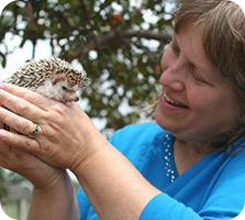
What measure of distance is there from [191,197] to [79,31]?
1.20 meters

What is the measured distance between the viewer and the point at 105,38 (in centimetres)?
294

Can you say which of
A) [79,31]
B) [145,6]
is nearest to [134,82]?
[145,6]

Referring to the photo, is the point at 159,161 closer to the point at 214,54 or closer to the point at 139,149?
the point at 139,149

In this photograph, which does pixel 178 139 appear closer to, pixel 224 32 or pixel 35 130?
pixel 224 32

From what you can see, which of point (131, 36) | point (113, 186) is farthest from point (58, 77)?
point (131, 36)

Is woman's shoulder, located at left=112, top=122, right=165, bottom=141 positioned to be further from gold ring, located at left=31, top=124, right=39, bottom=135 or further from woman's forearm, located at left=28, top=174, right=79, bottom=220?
gold ring, located at left=31, top=124, right=39, bottom=135

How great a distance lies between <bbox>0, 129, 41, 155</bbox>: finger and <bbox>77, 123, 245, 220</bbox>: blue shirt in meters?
0.35

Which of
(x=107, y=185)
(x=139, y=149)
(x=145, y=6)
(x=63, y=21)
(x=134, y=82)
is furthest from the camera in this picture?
(x=134, y=82)

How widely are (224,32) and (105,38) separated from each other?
1.38m

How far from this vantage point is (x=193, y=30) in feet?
5.51

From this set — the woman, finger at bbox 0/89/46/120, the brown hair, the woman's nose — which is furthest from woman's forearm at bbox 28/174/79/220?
the brown hair

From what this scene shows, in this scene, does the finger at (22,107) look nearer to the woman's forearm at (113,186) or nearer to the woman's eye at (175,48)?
the woman's forearm at (113,186)

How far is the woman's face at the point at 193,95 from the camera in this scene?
5.51 feet

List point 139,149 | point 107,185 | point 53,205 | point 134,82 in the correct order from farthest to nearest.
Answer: point 134,82 → point 139,149 → point 53,205 → point 107,185
